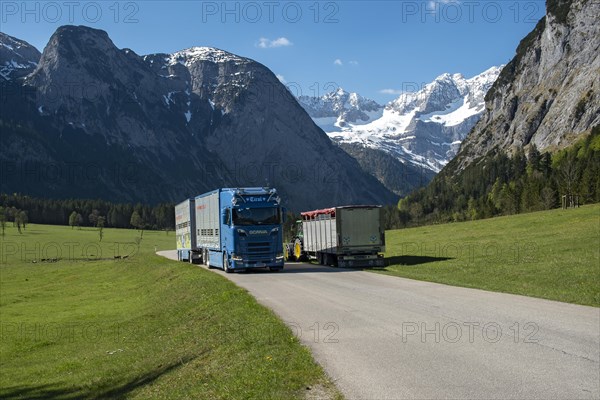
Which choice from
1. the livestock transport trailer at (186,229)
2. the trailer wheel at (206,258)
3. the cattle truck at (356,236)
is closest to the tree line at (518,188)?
the cattle truck at (356,236)

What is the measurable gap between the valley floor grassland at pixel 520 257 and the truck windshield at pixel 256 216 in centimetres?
818

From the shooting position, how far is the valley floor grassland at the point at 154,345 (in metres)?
11.2

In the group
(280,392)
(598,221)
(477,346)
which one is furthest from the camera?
(598,221)

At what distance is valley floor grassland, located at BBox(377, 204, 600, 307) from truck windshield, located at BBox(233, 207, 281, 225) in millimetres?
8180

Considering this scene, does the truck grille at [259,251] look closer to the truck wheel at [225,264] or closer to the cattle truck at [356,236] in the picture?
the truck wheel at [225,264]

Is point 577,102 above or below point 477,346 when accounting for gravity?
above

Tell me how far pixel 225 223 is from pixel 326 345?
2527cm

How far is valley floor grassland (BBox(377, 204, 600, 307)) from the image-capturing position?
81.7 feet

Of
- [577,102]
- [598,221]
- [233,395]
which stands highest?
[577,102]

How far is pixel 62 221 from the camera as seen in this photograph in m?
194

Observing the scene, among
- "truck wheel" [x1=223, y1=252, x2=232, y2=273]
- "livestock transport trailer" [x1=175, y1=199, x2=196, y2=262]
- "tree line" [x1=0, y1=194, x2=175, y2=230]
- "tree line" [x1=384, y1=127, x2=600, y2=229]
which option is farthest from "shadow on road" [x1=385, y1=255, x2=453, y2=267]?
"tree line" [x1=0, y1=194, x2=175, y2=230]

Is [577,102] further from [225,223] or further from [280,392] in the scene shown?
[280,392]

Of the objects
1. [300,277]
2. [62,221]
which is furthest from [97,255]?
[62,221]

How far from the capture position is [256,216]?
37.2 m
